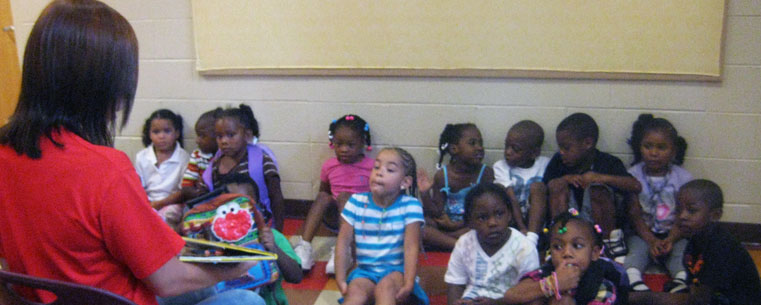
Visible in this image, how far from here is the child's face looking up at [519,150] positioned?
314cm

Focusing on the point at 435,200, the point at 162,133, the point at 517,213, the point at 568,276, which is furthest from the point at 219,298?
the point at 162,133

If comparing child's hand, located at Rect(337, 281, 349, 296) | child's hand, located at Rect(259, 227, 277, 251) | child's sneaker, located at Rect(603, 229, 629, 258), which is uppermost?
child's hand, located at Rect(259, 227, 277, 251)

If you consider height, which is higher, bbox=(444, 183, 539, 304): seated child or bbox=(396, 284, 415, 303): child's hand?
bbox=(444, 183, 539, 304): seated child

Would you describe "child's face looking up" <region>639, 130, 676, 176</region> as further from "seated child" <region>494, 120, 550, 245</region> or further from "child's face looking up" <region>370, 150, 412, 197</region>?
"child's face looking up" <region>370, 150, 412, 197</region>

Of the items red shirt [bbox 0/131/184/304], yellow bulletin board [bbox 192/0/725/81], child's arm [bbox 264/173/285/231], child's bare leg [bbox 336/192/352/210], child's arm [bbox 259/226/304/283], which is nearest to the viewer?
red shirt [bbox 0/131/184/304]

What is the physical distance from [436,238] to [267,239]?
4.42ft

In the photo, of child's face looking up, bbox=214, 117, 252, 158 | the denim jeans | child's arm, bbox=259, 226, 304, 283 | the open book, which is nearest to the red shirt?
the open book

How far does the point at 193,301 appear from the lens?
1.69 meters

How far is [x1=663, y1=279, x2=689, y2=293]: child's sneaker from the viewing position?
246 centimetres

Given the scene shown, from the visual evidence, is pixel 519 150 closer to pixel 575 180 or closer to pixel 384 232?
pixel 575 180

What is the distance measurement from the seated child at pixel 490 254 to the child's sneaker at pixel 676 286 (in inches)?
27.9

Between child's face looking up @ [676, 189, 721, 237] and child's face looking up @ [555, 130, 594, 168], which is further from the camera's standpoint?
child's face looking up @ [555, 130, 594, 168]

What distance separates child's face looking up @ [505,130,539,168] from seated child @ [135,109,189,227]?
2116 mm

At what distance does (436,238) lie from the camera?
10.2ft
